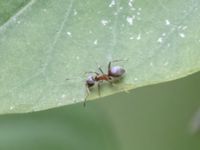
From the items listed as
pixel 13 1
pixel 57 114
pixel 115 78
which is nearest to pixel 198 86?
pixel 57 114

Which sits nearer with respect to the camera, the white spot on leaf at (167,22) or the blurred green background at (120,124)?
the white spot on leaf at (167,22)

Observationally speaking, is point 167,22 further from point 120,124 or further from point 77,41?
point 120,124

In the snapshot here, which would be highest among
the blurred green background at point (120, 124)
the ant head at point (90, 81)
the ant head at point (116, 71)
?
the blurred green background at point (120, 124)

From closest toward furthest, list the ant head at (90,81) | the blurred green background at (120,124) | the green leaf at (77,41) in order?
1. the green leaf at (77,41)
2. the ant head at (90,81)
3. the blurred green background at (120,124)

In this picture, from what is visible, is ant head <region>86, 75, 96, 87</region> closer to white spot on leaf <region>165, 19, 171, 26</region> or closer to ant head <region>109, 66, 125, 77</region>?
ant head <region>109, 66, 125, 77</region>

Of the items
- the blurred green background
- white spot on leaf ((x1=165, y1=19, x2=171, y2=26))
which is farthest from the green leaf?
the blurred green background

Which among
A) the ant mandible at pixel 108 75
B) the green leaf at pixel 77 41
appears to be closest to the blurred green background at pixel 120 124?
the ant mandible at pixel 108 75

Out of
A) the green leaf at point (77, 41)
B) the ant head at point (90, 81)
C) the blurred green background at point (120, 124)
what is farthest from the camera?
the blurred green background at point (120, 124)

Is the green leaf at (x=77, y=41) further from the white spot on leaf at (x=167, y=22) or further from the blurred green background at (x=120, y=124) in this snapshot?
the blurred green background at (x=120, y=124)

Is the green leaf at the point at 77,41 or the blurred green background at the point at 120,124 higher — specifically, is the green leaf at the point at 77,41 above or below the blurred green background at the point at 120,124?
below
